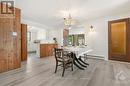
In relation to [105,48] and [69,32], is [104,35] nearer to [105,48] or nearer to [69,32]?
[105,48]

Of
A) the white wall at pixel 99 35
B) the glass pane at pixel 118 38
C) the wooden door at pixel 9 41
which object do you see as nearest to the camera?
the wooden door at pixel 9 41

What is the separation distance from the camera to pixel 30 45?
9883mm

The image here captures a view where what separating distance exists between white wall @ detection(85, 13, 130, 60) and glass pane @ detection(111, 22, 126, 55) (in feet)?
1.19

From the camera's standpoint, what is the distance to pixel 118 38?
5.55 metres

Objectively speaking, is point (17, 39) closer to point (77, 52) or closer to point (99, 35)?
point (77, 52)

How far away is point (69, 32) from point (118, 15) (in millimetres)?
4031

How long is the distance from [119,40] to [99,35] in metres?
1.17

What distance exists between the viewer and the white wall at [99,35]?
19.7 feet

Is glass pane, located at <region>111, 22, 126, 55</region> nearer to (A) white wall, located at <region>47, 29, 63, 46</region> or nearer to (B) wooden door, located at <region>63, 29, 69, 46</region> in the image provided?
(B) wooden door, located at <region>63, 29, 69, 46</region>

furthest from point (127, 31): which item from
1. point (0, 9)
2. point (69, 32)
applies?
point (0, 9)

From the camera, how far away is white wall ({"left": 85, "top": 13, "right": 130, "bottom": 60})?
6016mm

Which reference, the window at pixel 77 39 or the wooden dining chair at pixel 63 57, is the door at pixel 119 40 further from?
the wooden dining chair at pixel 63 57

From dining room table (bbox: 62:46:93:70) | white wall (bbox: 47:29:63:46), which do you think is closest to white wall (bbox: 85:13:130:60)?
dining room table (bbox: 62:46:93:70)

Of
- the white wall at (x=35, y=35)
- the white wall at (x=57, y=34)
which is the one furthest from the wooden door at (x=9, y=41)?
the white wall at (x=35, y=35)
